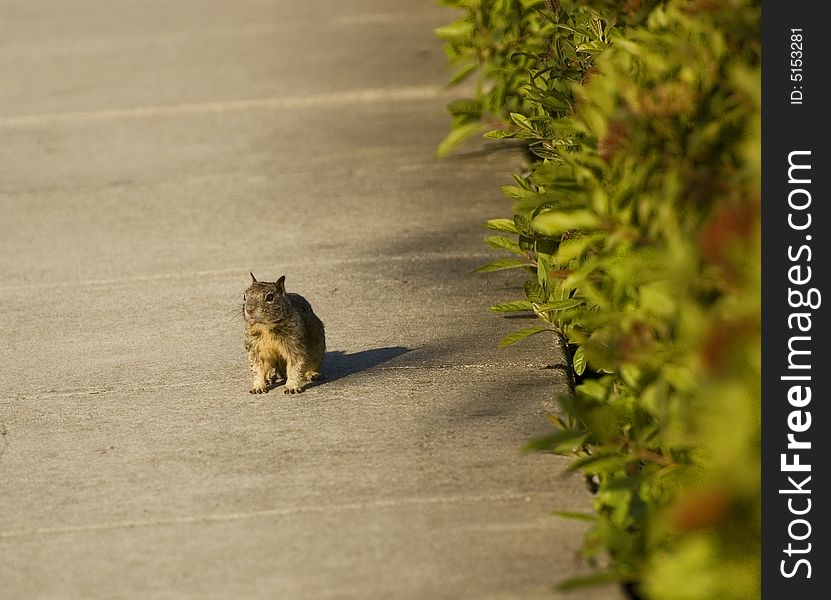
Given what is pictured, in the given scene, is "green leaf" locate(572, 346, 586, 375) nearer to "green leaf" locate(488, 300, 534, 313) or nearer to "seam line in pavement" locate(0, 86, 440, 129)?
"green leaf" locate(488, 300, 534, 313)

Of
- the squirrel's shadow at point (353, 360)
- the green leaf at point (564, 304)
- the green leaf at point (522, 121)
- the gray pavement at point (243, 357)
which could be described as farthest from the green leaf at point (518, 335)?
the green leaf at point (522, 121)

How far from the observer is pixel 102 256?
7898 mm

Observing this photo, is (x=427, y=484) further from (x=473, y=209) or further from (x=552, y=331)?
(x=473, y=209)

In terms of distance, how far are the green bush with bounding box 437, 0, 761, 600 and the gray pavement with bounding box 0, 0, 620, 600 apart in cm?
35

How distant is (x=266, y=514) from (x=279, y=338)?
1269mm

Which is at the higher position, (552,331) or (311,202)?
(311,202)

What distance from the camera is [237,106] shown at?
36.6 ft

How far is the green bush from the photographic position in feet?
10.4

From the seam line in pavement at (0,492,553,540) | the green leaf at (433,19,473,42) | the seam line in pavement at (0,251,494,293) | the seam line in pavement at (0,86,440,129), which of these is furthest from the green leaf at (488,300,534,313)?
the seam line in pavement at (0,86,440,129)

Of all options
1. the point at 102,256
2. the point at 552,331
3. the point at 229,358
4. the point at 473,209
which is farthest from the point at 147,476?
the point at 473,209
